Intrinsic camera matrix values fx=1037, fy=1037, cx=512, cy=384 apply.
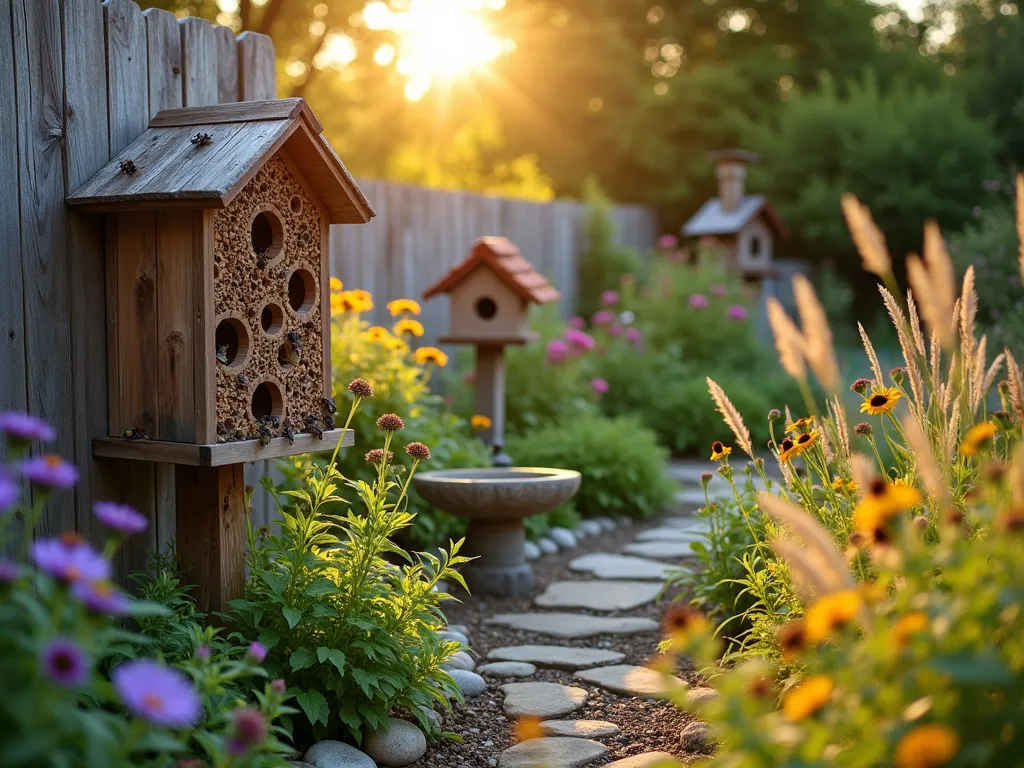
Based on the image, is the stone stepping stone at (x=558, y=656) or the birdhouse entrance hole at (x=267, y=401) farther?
the stone stepping stone at (x=558, y=656)

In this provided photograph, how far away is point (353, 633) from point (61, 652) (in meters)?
1.61

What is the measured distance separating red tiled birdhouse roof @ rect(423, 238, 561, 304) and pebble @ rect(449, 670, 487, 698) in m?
2.81

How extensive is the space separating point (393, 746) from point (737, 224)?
29.5 ft

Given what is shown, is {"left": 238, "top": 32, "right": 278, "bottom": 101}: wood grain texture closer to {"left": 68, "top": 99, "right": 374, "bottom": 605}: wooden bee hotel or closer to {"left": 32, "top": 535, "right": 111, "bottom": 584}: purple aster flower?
{"left": 68, "top": 99, "right": 374, "bottom": 605}: wooden bee hotel

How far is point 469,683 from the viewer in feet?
11.0

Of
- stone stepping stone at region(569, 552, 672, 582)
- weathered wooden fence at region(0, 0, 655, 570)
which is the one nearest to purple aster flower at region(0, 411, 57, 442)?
weathered wooden fence at region(0, 0, 655, 570)

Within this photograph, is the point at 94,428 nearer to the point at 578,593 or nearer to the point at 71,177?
the point at 71,177

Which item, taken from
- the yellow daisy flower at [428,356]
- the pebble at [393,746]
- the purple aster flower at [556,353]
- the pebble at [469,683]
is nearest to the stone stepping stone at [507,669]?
the pebble at [469,683]

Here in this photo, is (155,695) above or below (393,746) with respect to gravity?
above

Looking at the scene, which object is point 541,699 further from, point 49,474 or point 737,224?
point 737,224

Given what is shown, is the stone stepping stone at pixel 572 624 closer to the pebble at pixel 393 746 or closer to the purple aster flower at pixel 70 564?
the pebble at pixel 393 746

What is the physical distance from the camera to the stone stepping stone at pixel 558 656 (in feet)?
12.0

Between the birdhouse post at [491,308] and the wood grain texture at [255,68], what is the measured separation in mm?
2210

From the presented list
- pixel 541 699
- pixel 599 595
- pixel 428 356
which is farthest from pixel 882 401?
pixel 428 356
